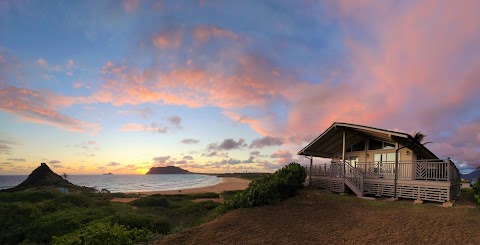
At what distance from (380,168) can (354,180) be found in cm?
203

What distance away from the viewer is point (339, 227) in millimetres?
10305

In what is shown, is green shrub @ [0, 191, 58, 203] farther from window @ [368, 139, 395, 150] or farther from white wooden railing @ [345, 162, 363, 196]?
window @ [368, 139, 395, 150]

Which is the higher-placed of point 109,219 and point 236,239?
point 236,239

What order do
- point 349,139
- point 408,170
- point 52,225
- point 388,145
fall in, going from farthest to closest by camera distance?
point 349,139 < point 388,145 < point 408,170 < point 52,225

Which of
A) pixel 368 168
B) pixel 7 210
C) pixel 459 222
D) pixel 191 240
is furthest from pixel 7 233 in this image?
pixel 368 168

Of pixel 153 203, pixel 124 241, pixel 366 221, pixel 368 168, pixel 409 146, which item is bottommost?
pixel 153 203

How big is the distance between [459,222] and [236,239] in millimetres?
8255

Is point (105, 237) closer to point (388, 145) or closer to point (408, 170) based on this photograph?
point (408, 170)

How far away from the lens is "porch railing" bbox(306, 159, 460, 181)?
16.4 metres

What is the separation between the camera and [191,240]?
967cm

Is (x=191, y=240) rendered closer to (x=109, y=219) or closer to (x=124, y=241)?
(x=124, y=241)

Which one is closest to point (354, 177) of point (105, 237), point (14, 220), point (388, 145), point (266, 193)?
point (388, 145)

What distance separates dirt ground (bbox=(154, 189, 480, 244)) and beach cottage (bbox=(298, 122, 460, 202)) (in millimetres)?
3303

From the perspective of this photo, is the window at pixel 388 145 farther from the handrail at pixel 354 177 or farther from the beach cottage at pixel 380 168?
the handrail at pixel 354 177
